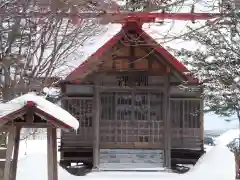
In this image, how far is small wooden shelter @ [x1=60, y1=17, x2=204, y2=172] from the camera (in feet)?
64.8

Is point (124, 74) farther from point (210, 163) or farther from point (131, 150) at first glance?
point (210, 163)

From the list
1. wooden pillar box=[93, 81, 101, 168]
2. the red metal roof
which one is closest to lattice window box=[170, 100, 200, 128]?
the red metal roof

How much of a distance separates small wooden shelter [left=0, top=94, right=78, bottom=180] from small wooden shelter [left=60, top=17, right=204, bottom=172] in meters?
9.60

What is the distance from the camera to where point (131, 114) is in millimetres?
20141

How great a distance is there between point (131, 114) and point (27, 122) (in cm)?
1067

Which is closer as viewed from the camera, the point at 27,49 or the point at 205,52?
the point at 27,49

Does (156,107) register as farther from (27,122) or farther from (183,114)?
(27,122)

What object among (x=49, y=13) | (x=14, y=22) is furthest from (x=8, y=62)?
(x=49, y=13)

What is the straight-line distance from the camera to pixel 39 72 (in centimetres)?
1302

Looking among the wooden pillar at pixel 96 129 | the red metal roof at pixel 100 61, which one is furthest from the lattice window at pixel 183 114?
the wooden pillar at pixel 96 129

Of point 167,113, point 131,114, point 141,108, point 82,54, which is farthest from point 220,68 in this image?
point 131,114

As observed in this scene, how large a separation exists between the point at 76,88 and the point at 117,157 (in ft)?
9.96

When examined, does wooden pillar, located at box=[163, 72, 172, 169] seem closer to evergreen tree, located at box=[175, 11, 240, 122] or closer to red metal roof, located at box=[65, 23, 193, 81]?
red metal roof, located at box=[65, 23, 193, 81]

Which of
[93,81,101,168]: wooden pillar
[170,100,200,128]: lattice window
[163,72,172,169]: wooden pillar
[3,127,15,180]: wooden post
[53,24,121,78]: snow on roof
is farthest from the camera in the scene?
[170,100,200,128]: lattice window
